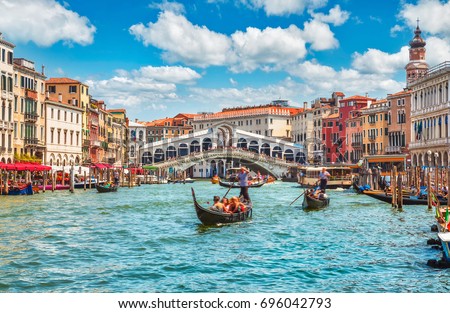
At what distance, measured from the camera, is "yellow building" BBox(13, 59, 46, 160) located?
66.4ft

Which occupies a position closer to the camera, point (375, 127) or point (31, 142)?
point (31, 142)

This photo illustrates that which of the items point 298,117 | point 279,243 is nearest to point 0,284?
point 279,243

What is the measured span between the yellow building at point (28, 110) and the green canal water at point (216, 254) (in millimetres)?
9089

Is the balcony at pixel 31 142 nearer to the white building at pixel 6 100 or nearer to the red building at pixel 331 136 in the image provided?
the white building at pixel 6 100

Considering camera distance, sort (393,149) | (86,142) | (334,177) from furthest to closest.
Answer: (393,149) < (86,142) < (334,177)

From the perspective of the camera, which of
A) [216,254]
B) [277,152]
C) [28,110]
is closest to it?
[216,254]

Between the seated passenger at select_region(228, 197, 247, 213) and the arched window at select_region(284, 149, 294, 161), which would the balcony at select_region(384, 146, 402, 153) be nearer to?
the arched window at select_region(284, 149, 294, 161)

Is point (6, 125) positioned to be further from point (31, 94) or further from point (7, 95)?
point (31, 94)

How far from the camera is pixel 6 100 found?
19.2 metres

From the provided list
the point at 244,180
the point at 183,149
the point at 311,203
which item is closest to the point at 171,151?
the point at 183,149

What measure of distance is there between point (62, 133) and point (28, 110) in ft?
11.3

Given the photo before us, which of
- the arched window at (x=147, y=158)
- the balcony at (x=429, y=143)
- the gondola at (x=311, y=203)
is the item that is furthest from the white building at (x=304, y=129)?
the gondola at (x=311, y=203)

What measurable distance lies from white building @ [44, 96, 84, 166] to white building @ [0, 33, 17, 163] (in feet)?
9.72

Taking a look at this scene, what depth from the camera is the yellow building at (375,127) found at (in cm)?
3008
